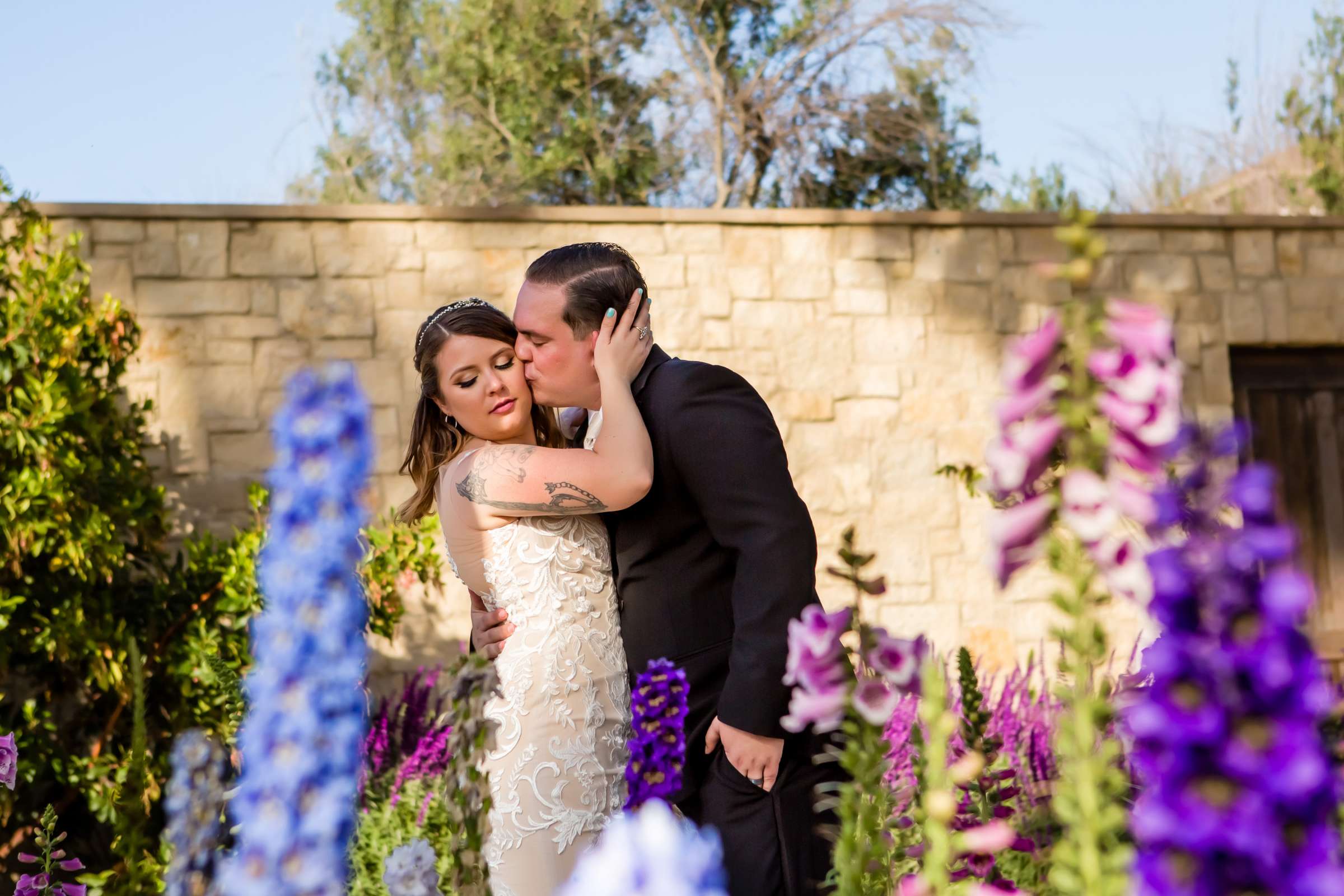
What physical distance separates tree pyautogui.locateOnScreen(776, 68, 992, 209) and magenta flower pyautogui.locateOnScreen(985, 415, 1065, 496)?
13.7 metres

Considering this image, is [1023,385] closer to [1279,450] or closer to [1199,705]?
[1199,705]

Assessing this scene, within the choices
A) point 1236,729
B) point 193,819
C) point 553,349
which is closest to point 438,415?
point 553,349

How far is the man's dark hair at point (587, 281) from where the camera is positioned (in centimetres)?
263

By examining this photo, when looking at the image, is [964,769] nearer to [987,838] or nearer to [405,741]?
[987,838]

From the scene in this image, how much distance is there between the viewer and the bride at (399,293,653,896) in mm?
2352

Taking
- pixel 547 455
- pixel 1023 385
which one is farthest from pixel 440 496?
pixel 1023 385

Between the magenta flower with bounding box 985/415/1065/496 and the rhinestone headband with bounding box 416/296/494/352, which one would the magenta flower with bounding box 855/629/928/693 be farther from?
the rhinestone headband with bounding box 416/296/494/352

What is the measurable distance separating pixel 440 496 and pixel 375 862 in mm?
2055

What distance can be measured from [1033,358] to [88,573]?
4823mm

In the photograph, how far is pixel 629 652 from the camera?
2549 millimetres

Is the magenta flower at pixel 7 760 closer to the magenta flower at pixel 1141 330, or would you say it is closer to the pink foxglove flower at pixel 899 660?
the pink foxglove flower at pixel 899 660

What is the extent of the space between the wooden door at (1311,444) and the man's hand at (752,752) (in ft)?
17.4

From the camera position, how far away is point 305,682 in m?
0.81

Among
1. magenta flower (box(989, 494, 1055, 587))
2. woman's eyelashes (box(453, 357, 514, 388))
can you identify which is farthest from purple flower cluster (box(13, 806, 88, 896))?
magenta flower (box(989, 494, 1055, 587))
